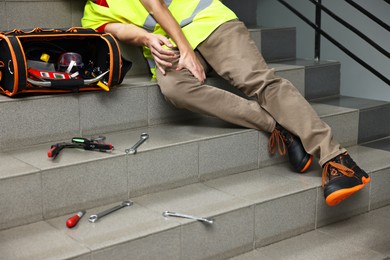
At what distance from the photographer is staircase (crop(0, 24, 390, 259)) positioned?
2.00m

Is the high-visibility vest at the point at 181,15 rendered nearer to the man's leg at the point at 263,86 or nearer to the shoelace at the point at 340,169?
the man's leg at the point at 263,86

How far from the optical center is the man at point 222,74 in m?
2.46

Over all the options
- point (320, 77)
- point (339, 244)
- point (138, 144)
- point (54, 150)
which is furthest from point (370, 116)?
point (54, 150)

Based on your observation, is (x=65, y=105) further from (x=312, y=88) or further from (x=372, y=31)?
(x=372, y=31)

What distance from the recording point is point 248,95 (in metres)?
2.64

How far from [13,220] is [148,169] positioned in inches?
18.9

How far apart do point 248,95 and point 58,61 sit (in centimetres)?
72

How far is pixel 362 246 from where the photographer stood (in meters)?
2.31

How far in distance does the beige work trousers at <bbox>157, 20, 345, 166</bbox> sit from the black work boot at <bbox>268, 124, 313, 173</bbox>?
0.10 feet

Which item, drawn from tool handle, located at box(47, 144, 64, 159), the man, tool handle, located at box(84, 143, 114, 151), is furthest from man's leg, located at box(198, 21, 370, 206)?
tool handle, located at box(47, 144, 64, 159)

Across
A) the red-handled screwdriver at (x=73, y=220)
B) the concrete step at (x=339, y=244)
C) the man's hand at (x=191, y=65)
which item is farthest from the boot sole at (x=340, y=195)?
the red-handled screwdriver at (x=73, y=220)

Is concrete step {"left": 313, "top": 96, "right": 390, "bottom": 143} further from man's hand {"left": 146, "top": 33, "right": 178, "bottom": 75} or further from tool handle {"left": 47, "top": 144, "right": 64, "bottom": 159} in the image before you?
tool handle {"left": 47, "top": 144, "right": 64, "bottom": 159}

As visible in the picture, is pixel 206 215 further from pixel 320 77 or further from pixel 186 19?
pixel 320 77

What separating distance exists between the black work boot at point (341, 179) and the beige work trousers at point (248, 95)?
0.03 meters
